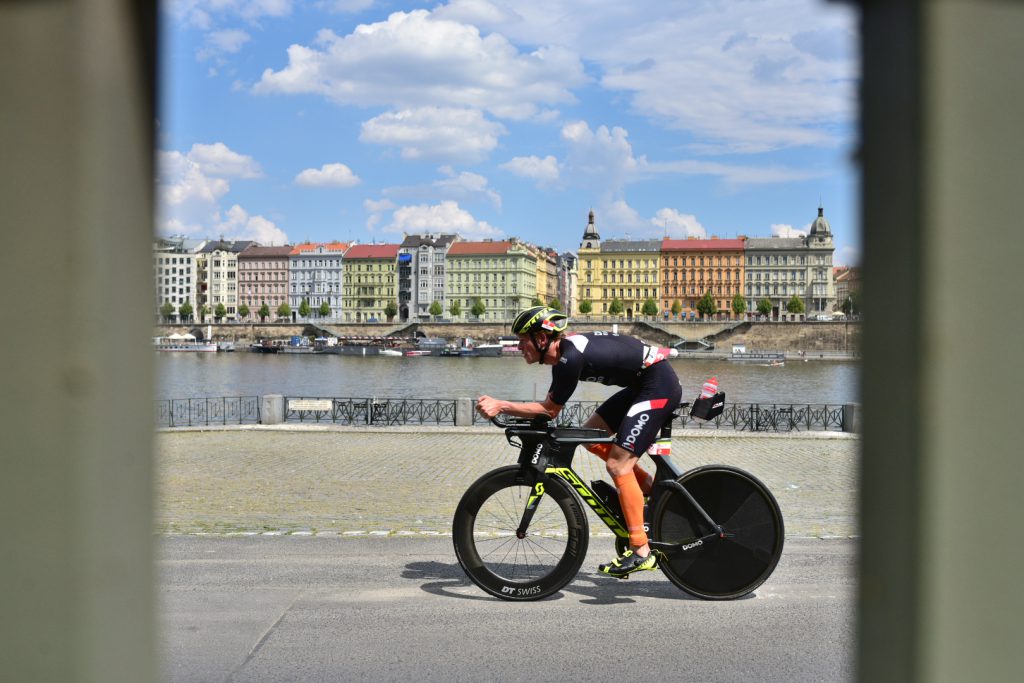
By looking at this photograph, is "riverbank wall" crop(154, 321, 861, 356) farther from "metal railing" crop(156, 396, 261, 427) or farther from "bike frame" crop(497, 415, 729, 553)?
"bike frame" crop(497, 415, 729, 553)

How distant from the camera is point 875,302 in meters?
1.17

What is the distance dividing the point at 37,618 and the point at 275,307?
167 meters

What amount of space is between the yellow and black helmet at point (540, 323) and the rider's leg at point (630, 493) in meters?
0.77

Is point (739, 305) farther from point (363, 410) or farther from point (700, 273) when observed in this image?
point (363, 410)

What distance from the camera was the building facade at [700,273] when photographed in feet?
494

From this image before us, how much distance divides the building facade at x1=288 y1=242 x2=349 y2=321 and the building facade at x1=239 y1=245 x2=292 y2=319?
4.61ft

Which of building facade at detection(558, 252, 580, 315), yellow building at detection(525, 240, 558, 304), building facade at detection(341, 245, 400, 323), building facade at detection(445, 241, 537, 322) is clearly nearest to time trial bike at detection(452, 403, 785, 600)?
building facade at detection(445, 241, 537, 322)

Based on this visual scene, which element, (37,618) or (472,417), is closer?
(37,618)

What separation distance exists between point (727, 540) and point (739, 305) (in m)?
141

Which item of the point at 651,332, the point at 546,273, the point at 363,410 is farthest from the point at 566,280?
the point at 363,410

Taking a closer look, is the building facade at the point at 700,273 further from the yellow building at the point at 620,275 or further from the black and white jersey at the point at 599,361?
the black and white jersey at the point at 599,361

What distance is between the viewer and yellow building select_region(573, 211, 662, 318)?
15175 centimetres

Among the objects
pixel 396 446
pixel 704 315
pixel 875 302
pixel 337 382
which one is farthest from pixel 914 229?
pixel 704 315

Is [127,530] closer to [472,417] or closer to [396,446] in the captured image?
[396,446]
